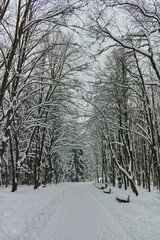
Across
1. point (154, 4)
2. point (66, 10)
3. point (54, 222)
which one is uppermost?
point (154, 4)

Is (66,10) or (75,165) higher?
(66,10)

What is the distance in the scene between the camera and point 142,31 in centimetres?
652

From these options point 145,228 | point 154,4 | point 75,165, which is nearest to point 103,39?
point 154,4

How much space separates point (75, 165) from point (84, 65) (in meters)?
37.1

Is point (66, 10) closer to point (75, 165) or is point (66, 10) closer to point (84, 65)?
point (84, 65)

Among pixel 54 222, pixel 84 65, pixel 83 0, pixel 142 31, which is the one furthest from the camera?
pixel 84 65

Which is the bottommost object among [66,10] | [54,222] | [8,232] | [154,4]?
[54,222]

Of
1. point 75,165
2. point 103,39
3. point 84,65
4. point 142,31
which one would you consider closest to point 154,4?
point 142,31

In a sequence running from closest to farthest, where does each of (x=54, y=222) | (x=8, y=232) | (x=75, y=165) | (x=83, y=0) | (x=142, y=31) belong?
1. (x=8, y=232)
2. (x=83, y=0)
3. (x=54, y=222)
4. (x=142, y=31)
5. (x=75, y=165)

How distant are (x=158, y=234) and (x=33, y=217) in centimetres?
335

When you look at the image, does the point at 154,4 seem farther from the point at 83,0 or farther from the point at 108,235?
the point at 108,235

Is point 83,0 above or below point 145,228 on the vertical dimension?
above

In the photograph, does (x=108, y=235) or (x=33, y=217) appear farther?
(x=33, y=217)

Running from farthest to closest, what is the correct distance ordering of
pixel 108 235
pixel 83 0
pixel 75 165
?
pixel 75 165 < pixel 83 0 < pixel 108 235
